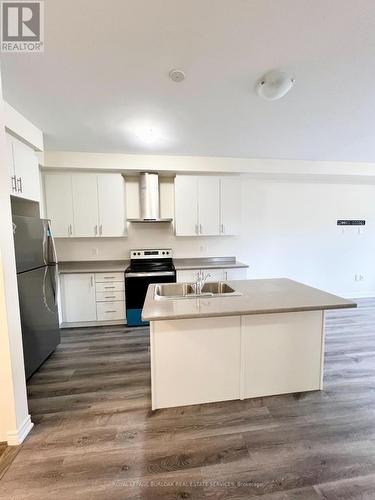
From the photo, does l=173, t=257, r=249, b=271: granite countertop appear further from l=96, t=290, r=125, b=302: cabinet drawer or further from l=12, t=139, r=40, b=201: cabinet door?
l=12, t=139, r=40, b=201: cabinet door

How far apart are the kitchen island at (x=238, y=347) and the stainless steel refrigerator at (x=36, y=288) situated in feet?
4.10

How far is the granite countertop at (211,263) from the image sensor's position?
3646 millimetres

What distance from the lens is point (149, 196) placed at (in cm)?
359

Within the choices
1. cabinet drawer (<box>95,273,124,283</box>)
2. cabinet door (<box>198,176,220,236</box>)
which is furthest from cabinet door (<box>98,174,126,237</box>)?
cabinet door (<box>198,176,220,236</box>)

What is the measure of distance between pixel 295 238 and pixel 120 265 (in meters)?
3.34

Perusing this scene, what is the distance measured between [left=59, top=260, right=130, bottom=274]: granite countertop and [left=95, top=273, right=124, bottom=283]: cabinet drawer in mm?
57

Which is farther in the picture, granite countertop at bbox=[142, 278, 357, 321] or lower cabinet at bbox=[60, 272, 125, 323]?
lower cabinet at bbox=[60, 272, 125, 323]

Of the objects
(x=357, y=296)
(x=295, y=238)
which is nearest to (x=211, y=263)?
(x=295, y=238)

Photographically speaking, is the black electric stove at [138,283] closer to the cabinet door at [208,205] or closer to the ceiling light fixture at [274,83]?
the cabinet door at [208,205]

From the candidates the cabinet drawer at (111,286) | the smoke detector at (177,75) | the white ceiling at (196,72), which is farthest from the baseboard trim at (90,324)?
the smoke detector at (177,75)

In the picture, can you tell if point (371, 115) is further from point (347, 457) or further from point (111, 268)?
point (111, 268)

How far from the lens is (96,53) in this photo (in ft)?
5.85

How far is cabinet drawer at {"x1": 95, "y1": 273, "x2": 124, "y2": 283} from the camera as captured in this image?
340 centimetres

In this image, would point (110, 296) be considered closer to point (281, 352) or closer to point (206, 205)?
point (206, 205)
